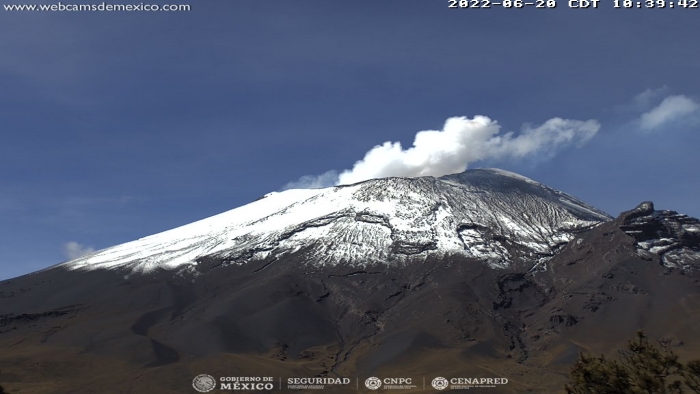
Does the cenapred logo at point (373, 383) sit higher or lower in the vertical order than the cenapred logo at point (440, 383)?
higher

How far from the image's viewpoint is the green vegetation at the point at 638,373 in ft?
98.4

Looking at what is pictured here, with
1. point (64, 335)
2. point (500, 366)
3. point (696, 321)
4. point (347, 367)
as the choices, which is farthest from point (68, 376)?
point (696, 321)

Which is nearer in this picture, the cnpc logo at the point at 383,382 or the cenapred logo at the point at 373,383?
the cnpc logo at the point at 383,382

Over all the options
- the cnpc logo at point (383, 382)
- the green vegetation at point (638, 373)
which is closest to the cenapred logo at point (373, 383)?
the cnpc logo at point (383, 382)

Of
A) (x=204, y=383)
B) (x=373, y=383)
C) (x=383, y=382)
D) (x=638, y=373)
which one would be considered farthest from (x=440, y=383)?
(x=638, y=373)

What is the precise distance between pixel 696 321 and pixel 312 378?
94642mm

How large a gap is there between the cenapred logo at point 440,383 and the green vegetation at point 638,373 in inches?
4920

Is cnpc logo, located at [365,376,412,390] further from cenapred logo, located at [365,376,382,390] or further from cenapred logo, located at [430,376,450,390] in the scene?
cenapred logo, located at [430,376,450,390]

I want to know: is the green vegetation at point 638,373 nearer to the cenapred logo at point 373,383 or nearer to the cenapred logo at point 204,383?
the cenapred logo at point 373,383

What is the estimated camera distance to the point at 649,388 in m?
30.1

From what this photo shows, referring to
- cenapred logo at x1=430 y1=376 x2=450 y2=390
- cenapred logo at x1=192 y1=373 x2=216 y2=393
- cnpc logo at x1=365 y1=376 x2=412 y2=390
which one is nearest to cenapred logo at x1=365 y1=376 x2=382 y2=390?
cnpc logo at x1=365 y1=376 x2=412 y2=390

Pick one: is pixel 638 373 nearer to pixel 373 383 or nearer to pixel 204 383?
pixel 373 383

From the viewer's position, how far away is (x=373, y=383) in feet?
531

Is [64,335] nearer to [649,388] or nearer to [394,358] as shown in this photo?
[394,358]
